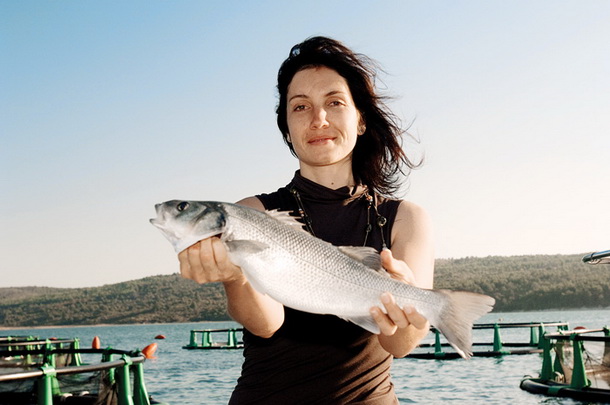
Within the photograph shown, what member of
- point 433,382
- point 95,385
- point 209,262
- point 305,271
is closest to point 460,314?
point 305,271

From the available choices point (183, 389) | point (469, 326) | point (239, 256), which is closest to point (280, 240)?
point (239, 256)

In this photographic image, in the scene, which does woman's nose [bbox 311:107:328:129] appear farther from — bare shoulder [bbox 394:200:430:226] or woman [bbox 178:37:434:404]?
bare shoulder [bbox 394:200:430:226]

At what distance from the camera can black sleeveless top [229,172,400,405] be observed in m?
3.01

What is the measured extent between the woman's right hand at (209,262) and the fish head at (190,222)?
0.12 feet

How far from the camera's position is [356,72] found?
12.8 ft

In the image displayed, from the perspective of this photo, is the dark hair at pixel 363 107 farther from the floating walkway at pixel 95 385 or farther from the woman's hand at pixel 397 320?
the floating walkway at pixel 95 385

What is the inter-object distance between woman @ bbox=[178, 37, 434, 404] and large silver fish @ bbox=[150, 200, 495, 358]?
7 cm

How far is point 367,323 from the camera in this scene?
3020 mm

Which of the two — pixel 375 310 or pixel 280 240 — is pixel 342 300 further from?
pixel 280 240

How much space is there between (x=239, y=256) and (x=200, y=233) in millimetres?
217

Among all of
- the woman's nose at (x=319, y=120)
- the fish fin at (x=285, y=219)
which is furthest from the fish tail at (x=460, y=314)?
the woman's nose at (x=319, y=120)

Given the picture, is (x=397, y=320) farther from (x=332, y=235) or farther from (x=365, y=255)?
(x=332, y=235)

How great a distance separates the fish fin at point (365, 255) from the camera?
3.17 meters

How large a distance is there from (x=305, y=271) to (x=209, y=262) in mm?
457
